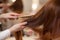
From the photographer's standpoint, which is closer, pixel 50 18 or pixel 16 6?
pixel 50 18

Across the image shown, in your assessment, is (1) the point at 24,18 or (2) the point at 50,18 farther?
(1) the point at 24,18

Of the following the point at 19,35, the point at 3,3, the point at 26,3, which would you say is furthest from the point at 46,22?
the point at 26,3

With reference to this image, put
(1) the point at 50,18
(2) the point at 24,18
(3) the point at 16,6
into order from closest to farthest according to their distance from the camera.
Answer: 1. (1) the point at 50,18
2. (2) the point at 24,18
3. (3) the point at 16,6

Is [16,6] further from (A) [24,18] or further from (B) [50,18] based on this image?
(B) [50,18]

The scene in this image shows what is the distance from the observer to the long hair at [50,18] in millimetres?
610

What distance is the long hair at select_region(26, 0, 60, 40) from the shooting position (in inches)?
24.0

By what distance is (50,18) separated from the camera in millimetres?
623

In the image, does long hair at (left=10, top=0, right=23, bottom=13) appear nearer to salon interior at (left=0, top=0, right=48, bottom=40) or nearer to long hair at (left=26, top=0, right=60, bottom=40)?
salon interior at (left=0, top=0, right=48, bottom=40)

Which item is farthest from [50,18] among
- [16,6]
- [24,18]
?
[16,6]

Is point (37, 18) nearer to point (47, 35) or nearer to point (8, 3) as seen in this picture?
point (47, 35)

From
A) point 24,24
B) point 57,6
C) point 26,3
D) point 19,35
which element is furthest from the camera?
point 26,3

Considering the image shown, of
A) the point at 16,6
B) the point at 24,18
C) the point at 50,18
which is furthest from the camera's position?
the point at 16,6

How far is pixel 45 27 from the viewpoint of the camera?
25.6 inches

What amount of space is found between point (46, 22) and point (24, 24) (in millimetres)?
119
